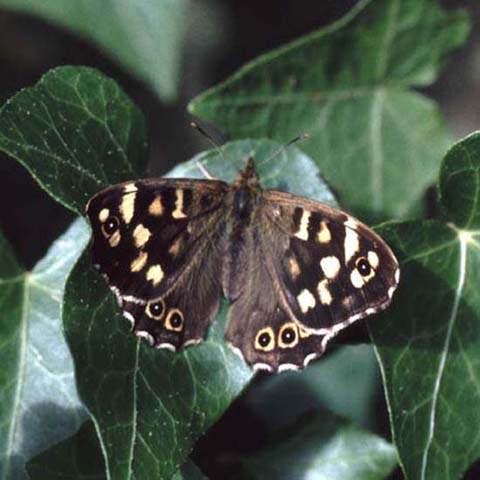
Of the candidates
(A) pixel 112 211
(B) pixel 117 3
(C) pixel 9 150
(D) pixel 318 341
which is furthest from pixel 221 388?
(B) pixel 117 3

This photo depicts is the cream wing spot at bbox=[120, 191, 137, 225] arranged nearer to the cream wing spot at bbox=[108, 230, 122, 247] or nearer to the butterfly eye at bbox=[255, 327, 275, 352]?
the cream wing spot at bbox=[108, 230, 122, 247]

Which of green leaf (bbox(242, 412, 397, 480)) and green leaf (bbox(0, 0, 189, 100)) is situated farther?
green leaf (bbox(0, 0, 189, 100))

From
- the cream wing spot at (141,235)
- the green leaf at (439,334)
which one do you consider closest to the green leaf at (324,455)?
the green leaf at (439,334)

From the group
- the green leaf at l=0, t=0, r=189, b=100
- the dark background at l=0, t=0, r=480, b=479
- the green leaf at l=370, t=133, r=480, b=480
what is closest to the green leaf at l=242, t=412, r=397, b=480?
the green leaf at l=370, t=133, r=480, b=480

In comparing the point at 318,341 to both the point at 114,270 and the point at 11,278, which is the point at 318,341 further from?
the point at 11,278

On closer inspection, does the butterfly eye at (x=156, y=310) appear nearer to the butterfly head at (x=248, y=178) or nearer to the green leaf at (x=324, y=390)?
the butterfly head at (x=248, y=178)

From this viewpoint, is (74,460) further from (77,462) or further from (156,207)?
(156,207)
